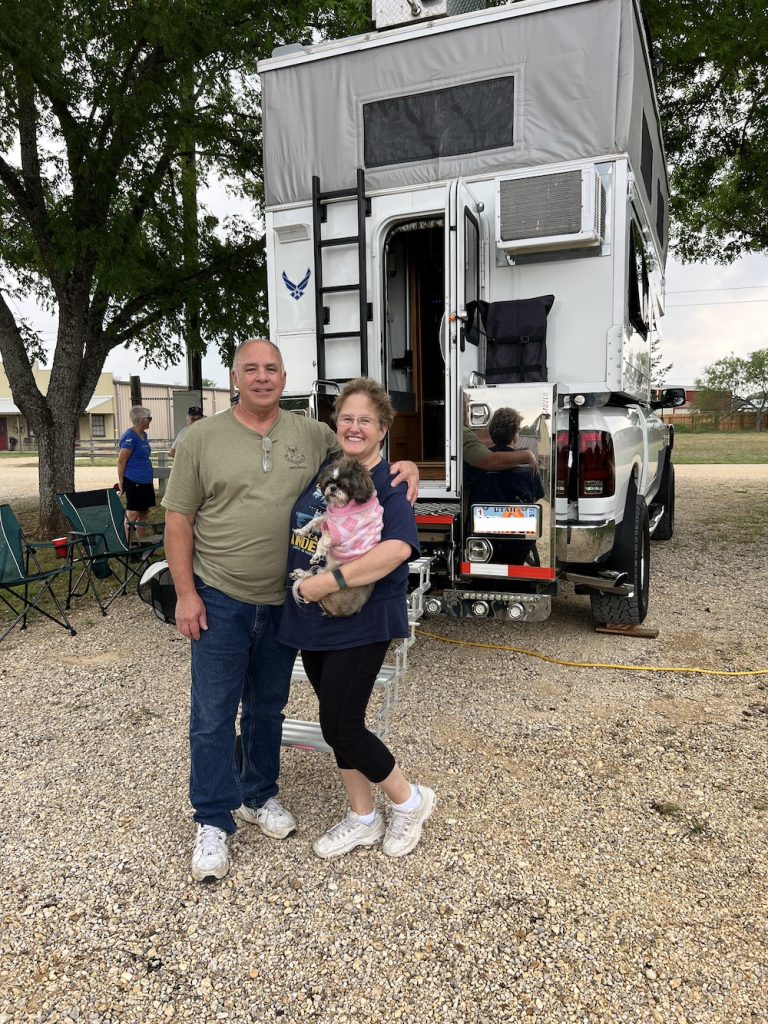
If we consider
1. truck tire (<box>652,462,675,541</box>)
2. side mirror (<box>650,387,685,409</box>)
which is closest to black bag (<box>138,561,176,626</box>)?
side mirror (<box>650,387,685,409</box>)

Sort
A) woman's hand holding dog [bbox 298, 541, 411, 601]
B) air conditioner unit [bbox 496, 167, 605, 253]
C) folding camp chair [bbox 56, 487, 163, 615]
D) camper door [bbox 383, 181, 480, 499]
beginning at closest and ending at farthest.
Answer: woman's hand holding dog [bbox 298, 541, 411, 601] → air conditioner unit [bbox 496, 167, 605, 253] → camper door [bbox 383, 181, 480, 499] → folding camp chair [bbox 56, 487, 163, 615]

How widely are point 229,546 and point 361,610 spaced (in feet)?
1.67

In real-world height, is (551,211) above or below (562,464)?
above

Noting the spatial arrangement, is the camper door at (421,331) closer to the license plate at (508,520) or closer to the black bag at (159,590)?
the license plate at (508,520)

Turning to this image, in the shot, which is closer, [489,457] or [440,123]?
[489,457]

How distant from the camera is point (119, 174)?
7.48 metres

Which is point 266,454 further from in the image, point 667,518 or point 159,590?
point 667,518

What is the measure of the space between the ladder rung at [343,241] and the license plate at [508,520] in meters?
1.97

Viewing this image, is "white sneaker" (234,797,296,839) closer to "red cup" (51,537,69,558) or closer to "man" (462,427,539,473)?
"man" (462,427,539,473)

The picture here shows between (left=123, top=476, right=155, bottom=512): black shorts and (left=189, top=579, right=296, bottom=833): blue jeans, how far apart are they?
604cm

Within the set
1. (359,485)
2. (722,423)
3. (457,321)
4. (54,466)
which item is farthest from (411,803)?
(722,423)

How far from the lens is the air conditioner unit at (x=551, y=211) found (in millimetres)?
3992

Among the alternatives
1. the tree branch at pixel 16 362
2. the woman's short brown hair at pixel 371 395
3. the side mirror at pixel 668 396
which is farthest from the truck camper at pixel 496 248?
→ the tree branch at pixel 16 362

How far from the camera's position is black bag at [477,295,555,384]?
4191 millimetres
